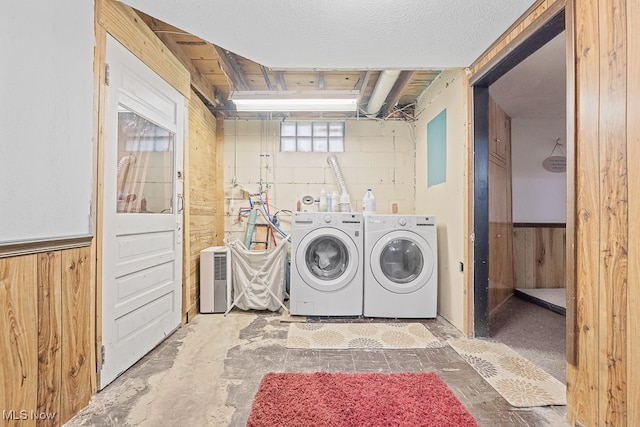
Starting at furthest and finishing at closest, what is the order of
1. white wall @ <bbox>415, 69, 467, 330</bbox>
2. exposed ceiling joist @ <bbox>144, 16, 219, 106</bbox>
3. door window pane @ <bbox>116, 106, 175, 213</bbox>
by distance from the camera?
white wall @ <bbox>415, 69, 467, 330</bbox> → exposed ceiling joist @ <bbox>144, 16, 219, 106</bbox> → door window pane @ <bbox>116, 106, 175, 213</bbox>

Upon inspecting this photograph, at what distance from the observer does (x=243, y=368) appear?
1.87 m

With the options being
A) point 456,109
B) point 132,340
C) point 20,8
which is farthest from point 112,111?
point 456,109

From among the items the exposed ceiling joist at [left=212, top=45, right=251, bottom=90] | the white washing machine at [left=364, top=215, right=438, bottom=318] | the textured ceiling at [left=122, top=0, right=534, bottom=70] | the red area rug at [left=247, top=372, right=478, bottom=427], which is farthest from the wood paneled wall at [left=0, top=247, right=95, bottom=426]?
the white washing machine at [left=364, top=215, right=438, bottom=318]

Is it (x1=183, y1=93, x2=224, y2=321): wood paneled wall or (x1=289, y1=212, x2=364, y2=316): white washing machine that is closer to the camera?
(x1=183, y1=93, x2=224, y2=321): wood paneled wall

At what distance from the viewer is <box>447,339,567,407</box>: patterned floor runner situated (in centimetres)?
155

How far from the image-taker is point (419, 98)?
3.51 metres

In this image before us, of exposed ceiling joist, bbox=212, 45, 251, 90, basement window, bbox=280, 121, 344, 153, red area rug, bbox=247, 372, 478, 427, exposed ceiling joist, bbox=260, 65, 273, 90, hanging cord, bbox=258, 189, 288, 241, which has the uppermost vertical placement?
exposed ceiling joist, bbox=260, 65, 273, 90

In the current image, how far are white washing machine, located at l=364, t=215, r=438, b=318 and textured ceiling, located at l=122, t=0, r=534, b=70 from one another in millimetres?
1331

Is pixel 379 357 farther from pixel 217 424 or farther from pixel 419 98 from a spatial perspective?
pixel 419 98

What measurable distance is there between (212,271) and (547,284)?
3.90 meters

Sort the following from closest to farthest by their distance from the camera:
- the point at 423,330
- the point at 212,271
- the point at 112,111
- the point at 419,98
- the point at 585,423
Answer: the point at 585,423 < the point at 112,111 < the point at 423,330 < the point at 212,271 < the point at 419,98

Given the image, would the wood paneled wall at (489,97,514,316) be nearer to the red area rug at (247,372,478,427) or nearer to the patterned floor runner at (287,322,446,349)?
the patterned floor runner at (287,322,446,349)

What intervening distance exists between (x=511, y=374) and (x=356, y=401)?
985mm

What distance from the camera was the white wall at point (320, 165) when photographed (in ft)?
12.2
